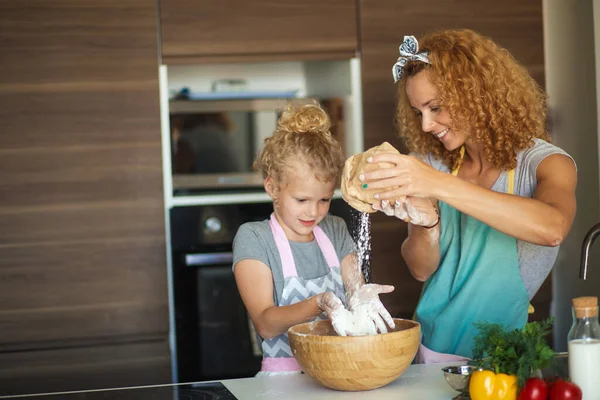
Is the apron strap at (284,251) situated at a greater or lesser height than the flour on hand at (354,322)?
greater

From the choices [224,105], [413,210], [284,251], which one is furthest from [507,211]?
[224,105]

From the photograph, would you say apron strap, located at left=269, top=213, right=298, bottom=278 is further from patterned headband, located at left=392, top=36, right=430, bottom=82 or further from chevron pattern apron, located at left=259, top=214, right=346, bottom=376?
patterned headband, located at left=392, top=36, right=430, bottom=82

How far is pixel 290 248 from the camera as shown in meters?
1.85

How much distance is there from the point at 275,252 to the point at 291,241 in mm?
63

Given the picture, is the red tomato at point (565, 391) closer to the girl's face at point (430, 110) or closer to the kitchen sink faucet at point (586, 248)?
the kitchen sink faucet at point (586, 248)

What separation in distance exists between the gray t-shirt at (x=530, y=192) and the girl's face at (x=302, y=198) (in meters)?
0.38

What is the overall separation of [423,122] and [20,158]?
1.55m

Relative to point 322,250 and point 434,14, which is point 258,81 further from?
point 322,250

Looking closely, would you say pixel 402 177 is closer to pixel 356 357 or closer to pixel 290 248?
pixel 356 357

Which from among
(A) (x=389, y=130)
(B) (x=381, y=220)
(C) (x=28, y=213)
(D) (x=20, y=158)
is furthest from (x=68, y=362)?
(A) (x=389, y=130)

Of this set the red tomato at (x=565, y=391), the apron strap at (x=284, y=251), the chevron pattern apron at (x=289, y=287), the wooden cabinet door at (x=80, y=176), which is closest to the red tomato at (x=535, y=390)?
the red tomato at (x=565, y=391)

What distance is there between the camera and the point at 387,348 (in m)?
1.37

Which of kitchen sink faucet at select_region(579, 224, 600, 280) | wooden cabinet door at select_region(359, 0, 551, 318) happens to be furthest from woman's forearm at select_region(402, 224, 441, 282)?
wooden cabinet door at select_region(359, 0, 551, 318)

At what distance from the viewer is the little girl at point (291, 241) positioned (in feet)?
5.76
